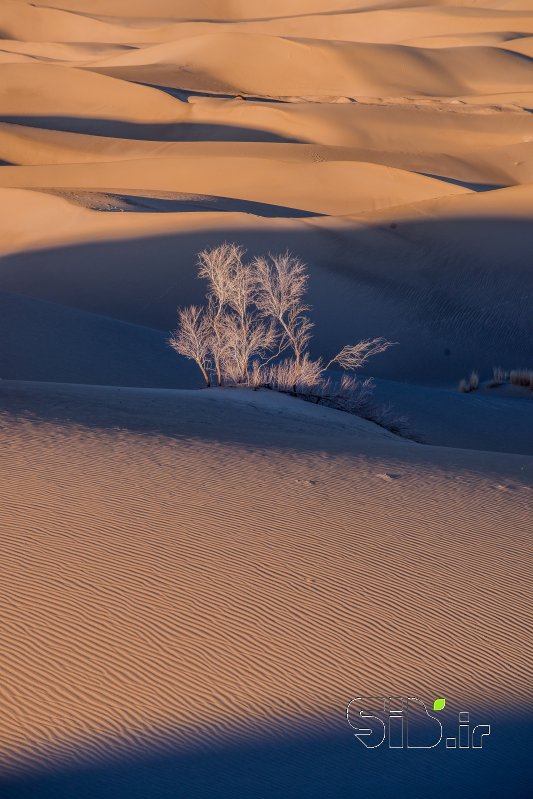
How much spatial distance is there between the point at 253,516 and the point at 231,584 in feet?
3.44

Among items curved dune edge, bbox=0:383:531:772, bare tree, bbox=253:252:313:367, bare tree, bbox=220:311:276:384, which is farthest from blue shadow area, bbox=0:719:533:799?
bare tree, bbox=220:311:276:384

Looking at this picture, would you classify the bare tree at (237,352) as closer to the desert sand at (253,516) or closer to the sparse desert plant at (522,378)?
the desert sand at (253,516)

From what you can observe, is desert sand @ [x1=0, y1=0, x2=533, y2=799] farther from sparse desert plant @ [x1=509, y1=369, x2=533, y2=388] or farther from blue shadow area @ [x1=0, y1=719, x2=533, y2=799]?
sparse desert plant @ [x1=509, y1=369, x2=533, y2=388]

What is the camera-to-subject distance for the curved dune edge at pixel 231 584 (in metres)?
4.45

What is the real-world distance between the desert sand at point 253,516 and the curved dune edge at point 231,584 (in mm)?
16

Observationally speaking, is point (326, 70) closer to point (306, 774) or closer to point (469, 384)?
point (469, 384)

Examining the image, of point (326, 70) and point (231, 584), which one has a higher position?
point (326, 70)

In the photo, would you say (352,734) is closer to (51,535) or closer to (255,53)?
(51,535)

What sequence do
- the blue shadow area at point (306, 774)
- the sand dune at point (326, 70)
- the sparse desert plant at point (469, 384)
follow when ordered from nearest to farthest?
1. the blue shadow area at point (306, 774)
2. the sparse desert plant at point (469, 384)
3. the sand dune at point (326, 70)

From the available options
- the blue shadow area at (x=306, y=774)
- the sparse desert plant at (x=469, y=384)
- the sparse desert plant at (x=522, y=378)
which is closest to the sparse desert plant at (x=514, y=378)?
the sparse desert plant at (x=522, y=378)

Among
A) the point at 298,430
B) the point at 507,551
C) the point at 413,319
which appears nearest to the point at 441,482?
the point at 507,551

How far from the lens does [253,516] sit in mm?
6488

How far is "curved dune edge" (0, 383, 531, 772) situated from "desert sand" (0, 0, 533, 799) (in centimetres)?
2

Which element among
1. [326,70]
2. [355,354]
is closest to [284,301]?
[355,354]
